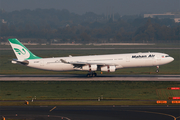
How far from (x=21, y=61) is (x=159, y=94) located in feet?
101

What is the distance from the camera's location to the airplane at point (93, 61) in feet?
200

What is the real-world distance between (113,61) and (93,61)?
4.33 meters

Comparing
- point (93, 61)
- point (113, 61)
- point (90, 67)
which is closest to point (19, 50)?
point (90, 67)

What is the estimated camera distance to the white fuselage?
201 ft

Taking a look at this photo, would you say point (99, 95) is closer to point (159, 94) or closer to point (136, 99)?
point (136, 99)

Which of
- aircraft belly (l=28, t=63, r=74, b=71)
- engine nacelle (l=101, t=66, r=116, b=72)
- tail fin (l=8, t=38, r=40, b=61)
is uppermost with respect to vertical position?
tail fin (l=8, t=38, r=40, b=61)

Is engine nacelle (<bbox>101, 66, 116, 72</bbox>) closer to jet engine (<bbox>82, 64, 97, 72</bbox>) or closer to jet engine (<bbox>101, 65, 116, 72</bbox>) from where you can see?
jet engine (<bbox>101, 65, 116, 72</bbox>)

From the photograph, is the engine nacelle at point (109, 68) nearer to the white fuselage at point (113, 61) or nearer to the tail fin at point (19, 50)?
the white fuselage at point (113, 61)

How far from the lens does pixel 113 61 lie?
61.4 metres
